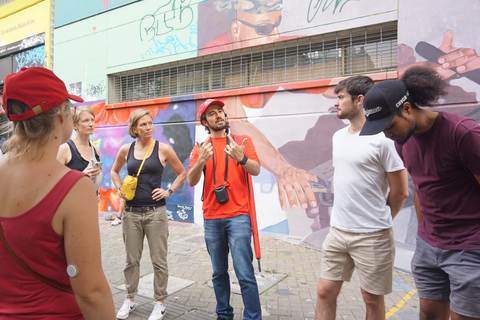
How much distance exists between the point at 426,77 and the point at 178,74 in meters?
6.89

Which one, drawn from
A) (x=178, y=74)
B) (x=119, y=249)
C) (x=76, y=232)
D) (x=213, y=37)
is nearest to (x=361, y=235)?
(x=76, y=232)

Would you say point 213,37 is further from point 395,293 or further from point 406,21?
point 395,293

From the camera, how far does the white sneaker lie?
3.38m

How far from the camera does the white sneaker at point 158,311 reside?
338cm

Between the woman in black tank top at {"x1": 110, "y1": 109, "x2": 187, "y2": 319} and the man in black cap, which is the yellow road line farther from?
the woman in black tank top at {"x1": 110, "y1": 109, "x2": 187, "y2": 319}

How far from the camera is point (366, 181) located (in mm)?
2637

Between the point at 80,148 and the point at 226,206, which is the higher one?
the point at 80,148

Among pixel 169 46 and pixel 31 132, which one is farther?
pixel 169 46

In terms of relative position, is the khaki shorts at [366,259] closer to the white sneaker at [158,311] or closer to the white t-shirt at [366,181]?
the white t-shirt at [366,181]

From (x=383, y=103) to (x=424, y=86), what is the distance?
1.03 feet

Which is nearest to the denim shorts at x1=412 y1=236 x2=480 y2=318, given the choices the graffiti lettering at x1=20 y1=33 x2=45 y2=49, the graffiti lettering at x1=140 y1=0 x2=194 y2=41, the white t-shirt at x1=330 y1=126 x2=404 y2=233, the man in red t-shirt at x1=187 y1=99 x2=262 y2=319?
the white t-shirt at x1=330 y1=126 x2=404 y2=233

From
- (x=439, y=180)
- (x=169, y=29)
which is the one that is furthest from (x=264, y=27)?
(x=439, y=180)

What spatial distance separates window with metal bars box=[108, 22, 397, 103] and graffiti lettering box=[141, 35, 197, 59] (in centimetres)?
32

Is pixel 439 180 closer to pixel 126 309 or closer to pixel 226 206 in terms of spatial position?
pixel 226 206
